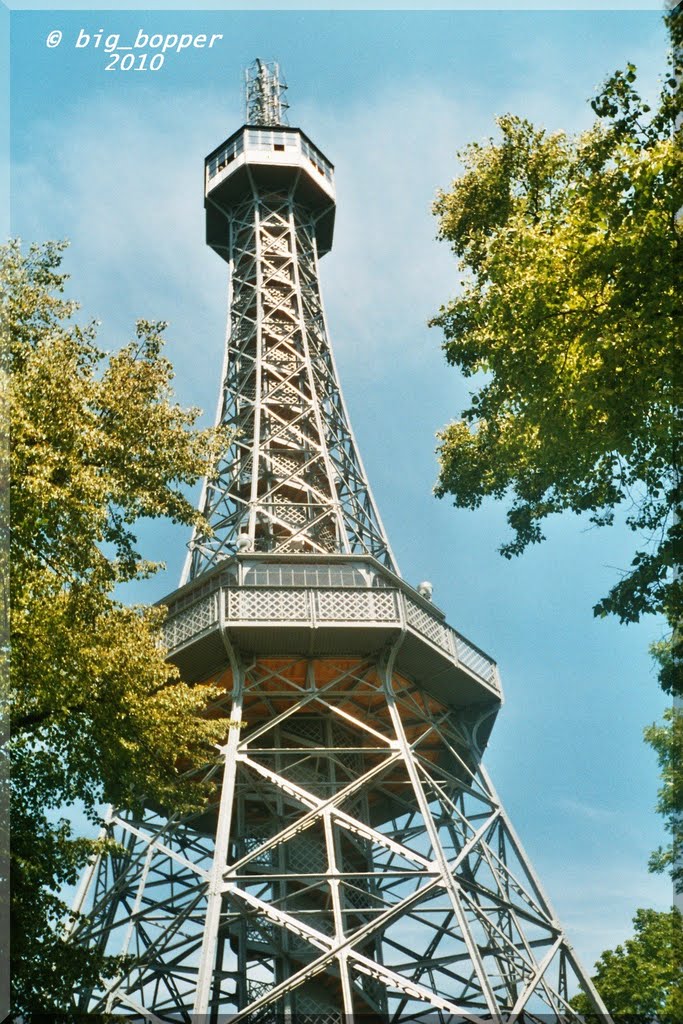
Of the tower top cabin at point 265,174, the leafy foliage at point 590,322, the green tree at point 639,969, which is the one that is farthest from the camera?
the tower top cabin at point 265,174

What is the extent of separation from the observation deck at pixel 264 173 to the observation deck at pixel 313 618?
21.7 metres

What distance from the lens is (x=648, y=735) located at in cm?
1906

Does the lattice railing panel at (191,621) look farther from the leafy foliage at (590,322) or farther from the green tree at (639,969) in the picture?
the green tree at (639,969)

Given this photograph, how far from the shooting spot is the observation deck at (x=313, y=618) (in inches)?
816

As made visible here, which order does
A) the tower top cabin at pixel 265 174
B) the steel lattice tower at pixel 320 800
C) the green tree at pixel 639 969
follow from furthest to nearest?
the tower top cabin at pixel 265 174 < the green tree at pixel 639 969 < the steel lattice tower at pixel 320 800

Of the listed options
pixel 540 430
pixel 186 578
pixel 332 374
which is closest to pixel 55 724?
pixel 540 430

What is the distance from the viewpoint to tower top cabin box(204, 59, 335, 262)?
128ft

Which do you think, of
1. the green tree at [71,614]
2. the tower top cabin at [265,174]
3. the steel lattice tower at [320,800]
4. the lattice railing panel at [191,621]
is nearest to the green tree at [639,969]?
the steel lattice tower at [320,800]

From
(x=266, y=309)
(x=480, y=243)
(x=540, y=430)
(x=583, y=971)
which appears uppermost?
(x=266, y=309)

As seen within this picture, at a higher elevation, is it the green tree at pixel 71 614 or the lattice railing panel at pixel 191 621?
the lattice railing panel at pixel 191 621

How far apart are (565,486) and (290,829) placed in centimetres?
896

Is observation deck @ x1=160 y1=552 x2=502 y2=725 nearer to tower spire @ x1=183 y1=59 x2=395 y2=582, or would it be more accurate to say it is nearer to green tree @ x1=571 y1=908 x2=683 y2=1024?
tower spire @ x1=183 y1=59 x2=395 y2=582

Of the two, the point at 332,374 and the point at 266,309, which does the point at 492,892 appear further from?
the point at 266,309

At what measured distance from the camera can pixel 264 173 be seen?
39031mm
